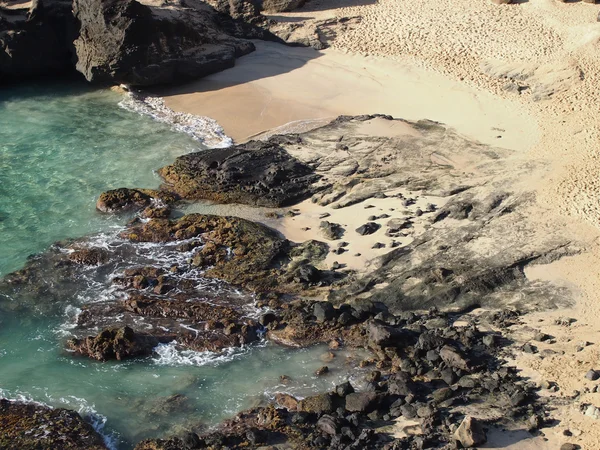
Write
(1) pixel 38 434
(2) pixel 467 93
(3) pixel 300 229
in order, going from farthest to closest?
(2) pixel 467 93 → (3) pixel 300 229 → (1) pixel 38 434

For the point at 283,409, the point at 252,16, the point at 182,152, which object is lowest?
the point at 283,409

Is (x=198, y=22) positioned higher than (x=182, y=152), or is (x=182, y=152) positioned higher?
(x=198, y=22)

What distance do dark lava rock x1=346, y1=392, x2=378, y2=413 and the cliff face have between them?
14.8 m

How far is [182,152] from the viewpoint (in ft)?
69.9

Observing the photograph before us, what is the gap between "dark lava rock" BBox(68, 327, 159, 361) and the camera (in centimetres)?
1405

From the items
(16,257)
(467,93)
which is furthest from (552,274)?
(16,257)

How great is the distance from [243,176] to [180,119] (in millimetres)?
4685

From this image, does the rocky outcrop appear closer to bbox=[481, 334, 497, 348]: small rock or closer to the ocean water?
the ocean water

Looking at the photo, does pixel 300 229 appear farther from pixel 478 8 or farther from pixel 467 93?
pixel 478 8

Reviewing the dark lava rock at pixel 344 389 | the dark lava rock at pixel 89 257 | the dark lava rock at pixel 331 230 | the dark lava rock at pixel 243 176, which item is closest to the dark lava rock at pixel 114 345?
the dark lava rock at pixel 89 257

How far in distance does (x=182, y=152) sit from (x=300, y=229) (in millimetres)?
5297

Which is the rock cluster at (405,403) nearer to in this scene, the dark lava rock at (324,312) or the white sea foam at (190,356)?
the dark lava rock at (324,312)

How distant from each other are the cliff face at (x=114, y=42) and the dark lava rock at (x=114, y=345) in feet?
39.7

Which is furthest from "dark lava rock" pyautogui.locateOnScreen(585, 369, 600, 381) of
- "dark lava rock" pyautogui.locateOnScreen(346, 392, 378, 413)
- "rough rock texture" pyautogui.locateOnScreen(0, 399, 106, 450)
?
"rough rock texture" pyautogui.locateOnScreen(0, 399, 106, 450)
